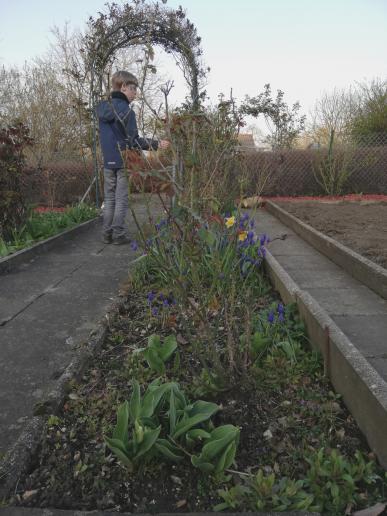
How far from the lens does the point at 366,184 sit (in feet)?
37.9

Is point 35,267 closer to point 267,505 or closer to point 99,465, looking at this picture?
point 99,465

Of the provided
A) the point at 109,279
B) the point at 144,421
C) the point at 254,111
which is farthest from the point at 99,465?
the point at 254,111

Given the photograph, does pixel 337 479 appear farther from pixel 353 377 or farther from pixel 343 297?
pixel 343 297

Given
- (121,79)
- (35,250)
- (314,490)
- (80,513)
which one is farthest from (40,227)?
(314,490)

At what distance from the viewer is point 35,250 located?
4.74m

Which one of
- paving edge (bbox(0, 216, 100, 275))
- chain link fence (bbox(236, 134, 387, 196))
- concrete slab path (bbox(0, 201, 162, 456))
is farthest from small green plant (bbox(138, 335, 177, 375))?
chain link fence (bbox(236, 134, 387, 196))

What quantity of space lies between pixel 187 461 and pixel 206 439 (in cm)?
10

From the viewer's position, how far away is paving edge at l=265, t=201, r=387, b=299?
126 inches

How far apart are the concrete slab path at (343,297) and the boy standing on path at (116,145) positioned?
1970mm

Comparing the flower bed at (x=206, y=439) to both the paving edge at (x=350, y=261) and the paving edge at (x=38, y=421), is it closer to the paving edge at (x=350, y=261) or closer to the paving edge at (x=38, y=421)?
the paving edge at (x=38, y=421)

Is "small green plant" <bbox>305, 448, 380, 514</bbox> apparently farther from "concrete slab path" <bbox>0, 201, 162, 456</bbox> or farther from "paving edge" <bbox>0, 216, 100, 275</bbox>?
"paving edge" <bbox>0, 216, 100, 275</bbox>

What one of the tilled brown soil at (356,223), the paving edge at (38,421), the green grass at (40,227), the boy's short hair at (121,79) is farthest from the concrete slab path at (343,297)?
the green grass at (40,227)

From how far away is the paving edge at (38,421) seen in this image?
1.42 meters

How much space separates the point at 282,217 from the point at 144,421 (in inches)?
242
